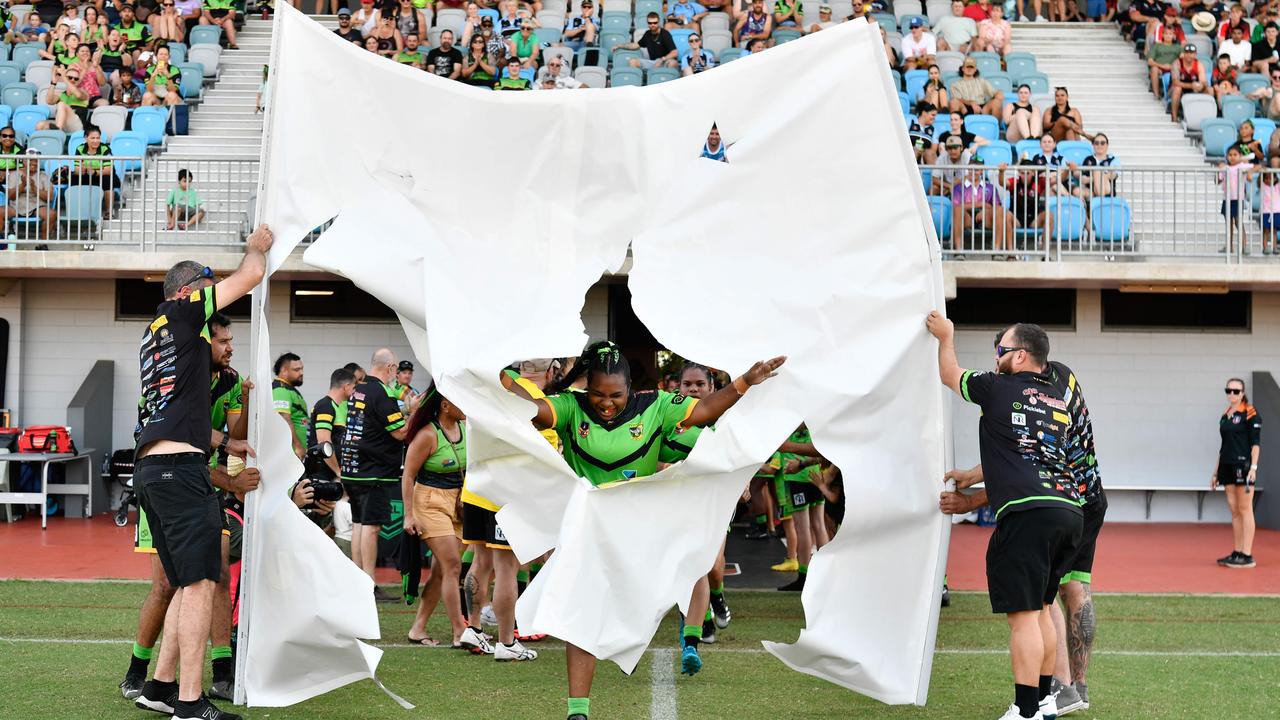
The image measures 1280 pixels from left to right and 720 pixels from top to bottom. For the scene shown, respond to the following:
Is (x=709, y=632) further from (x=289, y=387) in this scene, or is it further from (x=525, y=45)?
(x=525, y=45)

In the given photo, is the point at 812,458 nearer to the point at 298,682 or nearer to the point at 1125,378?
the point at 298,682

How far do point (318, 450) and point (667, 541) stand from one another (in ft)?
16.0

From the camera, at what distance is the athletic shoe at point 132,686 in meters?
7.06

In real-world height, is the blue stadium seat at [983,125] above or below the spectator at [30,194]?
above

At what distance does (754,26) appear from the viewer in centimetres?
2036

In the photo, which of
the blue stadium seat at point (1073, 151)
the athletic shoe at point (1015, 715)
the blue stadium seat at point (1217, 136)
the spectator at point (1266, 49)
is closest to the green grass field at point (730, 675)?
the athletic shoe at point (1015, 715)

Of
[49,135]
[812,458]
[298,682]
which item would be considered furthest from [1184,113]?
[298,682]

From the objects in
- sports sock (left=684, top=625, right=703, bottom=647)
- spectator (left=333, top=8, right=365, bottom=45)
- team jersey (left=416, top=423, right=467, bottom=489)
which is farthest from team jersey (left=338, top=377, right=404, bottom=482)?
spectator (left=333, top=8, right=365, bottom=45)

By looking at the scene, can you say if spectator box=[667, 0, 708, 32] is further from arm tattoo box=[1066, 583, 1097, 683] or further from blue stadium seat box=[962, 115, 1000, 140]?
arm tattoo box=[1066, 583, 1097, 683]

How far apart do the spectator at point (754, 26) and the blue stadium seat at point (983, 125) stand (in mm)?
3481

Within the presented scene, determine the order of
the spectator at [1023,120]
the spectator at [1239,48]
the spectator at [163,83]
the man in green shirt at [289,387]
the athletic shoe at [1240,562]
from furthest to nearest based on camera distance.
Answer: the spectator at [1239,48] → the spectator at [163,83] → the spectator at [1023,120] → the athletic shoe at [1240,562] → the man in green shirt at [289,387]

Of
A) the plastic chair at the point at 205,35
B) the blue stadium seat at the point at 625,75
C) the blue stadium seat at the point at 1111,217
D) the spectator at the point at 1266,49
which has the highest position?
the plastic chair at the point at 205,35

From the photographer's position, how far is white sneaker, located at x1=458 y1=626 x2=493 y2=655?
27.8 ft

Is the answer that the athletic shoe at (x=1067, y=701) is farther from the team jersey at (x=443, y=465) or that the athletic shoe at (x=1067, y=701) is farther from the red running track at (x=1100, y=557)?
the red running track at (x=1100, y=557)
